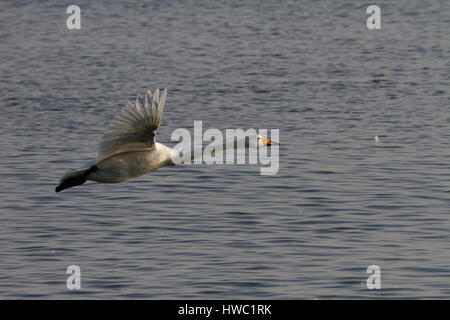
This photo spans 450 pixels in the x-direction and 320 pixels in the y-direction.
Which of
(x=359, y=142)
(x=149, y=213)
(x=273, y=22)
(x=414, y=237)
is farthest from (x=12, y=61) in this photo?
(x=414, y=237)

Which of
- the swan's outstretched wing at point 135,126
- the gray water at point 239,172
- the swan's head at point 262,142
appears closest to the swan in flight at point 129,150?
the swan's outstretched wing at point 135,126

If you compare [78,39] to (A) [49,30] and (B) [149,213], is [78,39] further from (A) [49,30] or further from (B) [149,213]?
(B) [149,213]

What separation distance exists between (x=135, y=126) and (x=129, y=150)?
45cm

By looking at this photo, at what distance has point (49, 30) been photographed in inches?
1594

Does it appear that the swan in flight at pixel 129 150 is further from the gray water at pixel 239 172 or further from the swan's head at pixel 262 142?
the gray water at pixel 239 172

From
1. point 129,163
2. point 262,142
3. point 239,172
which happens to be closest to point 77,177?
point 129,163

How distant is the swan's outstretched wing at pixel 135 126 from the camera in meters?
12.9

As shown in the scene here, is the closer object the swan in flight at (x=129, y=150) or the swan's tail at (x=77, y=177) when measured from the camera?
the swan in flight at (x=129, y=150)

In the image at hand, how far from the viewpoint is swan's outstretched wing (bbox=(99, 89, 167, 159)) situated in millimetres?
12875

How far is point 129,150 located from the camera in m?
13.4

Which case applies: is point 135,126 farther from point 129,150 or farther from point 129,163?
point 129,163

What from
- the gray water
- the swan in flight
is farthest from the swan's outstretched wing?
the gray water
